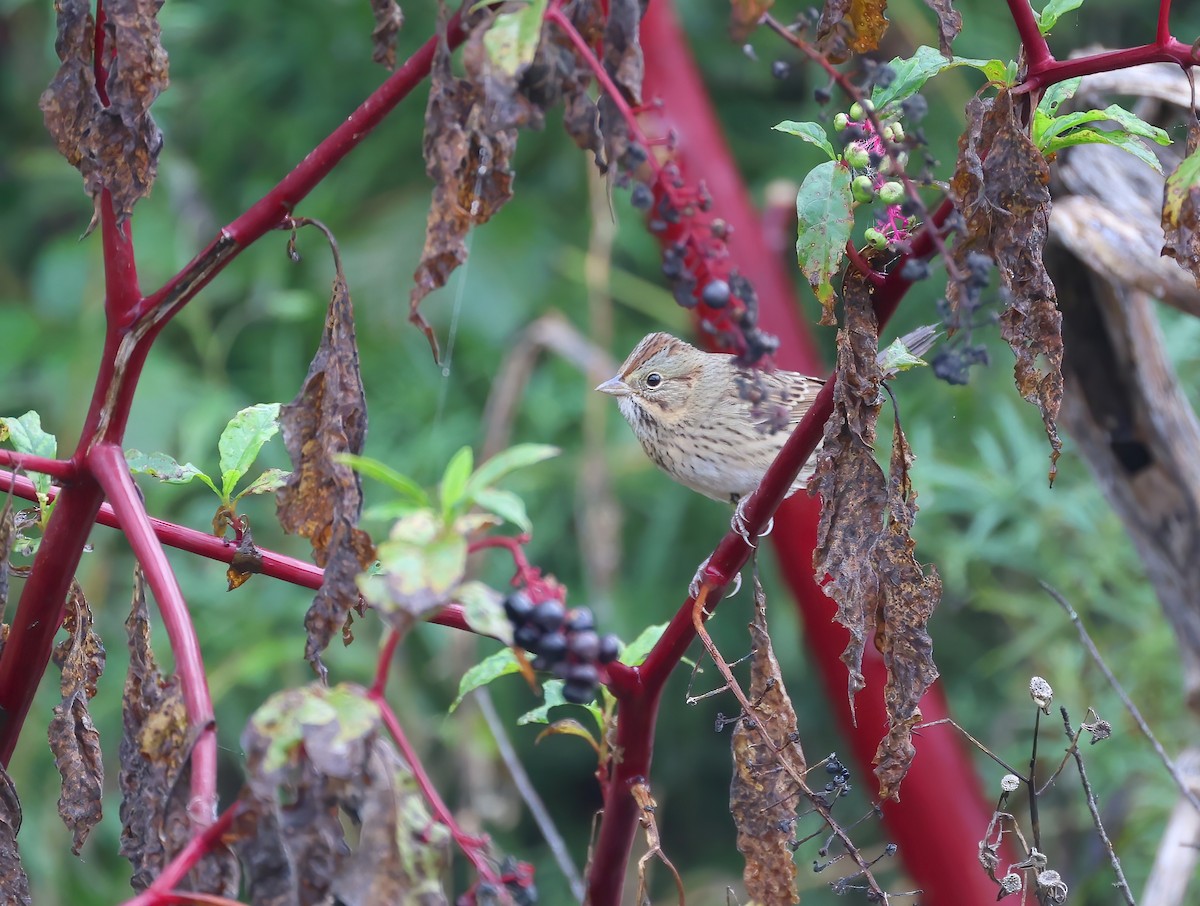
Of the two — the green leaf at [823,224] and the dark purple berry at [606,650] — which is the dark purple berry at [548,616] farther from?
the green leaf at [823,224]

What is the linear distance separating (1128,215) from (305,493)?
1719 millimetres

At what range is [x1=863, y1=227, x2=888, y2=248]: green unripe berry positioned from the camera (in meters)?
0.95

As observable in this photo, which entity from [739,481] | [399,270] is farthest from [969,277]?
[399,270]

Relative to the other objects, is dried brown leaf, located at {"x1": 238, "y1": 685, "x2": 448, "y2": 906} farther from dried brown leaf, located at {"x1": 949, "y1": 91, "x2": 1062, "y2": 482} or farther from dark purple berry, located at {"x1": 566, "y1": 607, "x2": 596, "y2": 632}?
dried brown leaf, located at {"x1": 949, "y1": 91, "x2": 1062, "y2": 482}

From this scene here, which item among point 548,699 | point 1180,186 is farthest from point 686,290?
point 548,699

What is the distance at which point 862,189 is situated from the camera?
38.4 inches

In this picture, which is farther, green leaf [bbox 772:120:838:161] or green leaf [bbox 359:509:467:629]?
green leaf [bbox 772:120:838:161]

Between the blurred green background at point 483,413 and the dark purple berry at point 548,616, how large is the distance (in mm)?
2250

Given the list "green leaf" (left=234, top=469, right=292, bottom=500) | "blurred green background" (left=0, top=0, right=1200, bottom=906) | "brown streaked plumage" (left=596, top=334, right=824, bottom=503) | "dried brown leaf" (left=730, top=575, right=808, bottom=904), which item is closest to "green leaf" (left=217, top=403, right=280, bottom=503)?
"green leaf" (left=234, top=469, right=292, bottom=500)

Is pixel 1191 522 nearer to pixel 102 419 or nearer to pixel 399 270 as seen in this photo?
pixel 102 419

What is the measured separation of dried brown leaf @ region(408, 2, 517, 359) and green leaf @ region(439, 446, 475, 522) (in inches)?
5.5

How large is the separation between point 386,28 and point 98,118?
0.76 feet

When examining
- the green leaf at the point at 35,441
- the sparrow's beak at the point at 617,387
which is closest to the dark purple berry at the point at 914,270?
the green leaf at the point at 35,441

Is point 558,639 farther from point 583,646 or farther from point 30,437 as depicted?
point 30,437
